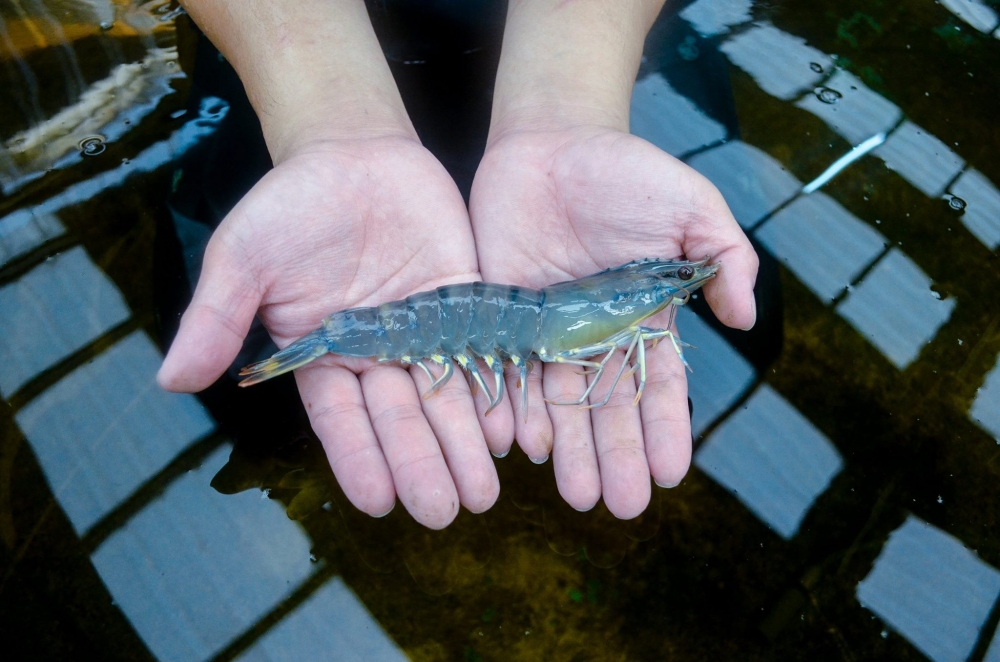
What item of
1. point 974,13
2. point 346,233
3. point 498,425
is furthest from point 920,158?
point 346,233

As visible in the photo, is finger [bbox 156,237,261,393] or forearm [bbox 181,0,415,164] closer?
finger [bbox 156,237,261,393]

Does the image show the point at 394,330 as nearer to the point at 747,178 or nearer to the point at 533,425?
the point at 533,425

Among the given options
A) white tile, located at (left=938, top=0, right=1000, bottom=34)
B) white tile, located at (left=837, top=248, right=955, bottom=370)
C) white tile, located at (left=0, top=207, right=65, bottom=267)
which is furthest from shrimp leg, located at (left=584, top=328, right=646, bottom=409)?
white tile, located at (left=938, top=0, right=1000, bottom=34)

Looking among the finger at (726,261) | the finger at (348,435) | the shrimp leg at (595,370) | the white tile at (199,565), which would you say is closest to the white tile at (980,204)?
A: the finger at (726,261)

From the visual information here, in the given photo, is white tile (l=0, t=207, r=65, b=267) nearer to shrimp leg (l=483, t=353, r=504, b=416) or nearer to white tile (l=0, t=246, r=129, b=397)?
white tile (l=0, t=246, r=129, b=397)

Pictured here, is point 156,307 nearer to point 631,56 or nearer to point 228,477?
point 228,477

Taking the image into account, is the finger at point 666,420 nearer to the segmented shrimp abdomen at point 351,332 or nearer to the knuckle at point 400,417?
the knuckle at point 400,417
